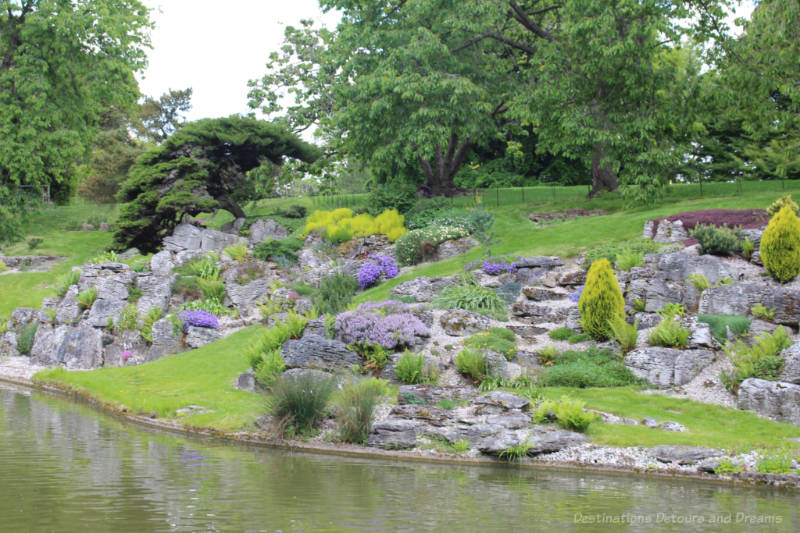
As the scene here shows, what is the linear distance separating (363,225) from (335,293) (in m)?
6.81

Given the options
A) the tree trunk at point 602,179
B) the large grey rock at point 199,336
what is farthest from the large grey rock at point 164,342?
the tree trunk at point 602,179

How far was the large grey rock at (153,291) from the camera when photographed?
75.0 feet

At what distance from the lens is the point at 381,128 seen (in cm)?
2841

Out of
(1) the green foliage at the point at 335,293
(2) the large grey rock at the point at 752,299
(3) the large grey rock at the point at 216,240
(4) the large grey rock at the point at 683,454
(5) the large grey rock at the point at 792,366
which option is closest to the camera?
(4) the large grey rock at the point at 683,454

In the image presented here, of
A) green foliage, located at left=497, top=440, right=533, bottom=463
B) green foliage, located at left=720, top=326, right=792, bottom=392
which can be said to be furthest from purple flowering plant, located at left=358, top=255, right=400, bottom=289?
green foliage, located at left=497, top=440, right=533, bottom=463

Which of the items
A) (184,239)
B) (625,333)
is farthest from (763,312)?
(184,239)

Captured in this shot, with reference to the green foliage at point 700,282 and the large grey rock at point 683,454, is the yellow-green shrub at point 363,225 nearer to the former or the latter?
the green foliage at point 700,282

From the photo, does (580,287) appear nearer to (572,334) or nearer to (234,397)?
(572,334)

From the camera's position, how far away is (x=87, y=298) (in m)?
23.5

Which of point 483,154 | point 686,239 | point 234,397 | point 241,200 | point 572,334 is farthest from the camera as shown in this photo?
point 483,154

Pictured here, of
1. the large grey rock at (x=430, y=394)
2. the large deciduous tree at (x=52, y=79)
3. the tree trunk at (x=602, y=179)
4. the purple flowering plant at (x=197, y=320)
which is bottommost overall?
the large grey rock at (x=430, y=394)

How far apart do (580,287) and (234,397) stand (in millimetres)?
9678

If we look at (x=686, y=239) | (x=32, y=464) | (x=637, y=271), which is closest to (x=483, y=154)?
(x=686, y=239)

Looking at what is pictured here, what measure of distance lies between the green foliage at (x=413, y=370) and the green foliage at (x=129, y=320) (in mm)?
11223
